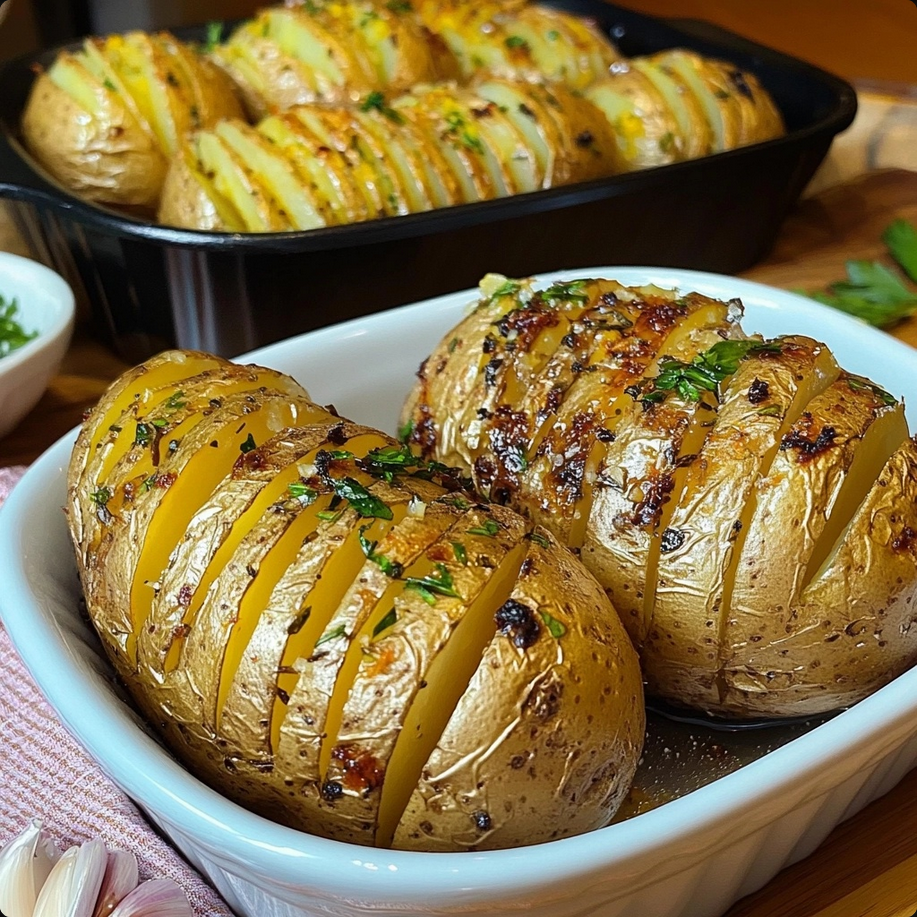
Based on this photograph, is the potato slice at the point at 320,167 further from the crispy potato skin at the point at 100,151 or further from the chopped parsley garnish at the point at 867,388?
the chopped parsley garnish at the point at 867,388

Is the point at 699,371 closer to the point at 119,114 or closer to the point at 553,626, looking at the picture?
the point at 553,626

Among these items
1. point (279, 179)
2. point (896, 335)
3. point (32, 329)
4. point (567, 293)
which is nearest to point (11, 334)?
point (32, 329)

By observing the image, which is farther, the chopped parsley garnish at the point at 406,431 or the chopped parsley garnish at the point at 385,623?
the chopped parsley garnish at the point at 406,431

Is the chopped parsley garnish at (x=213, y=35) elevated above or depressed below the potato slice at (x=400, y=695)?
above

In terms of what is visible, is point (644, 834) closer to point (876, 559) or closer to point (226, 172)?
point (876, 559)

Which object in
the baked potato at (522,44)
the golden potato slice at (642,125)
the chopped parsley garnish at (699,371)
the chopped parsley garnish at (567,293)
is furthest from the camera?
the baked potato at (522,44)

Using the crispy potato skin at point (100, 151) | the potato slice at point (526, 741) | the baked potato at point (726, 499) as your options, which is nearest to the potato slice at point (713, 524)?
the baked potato at point (726, 499)
